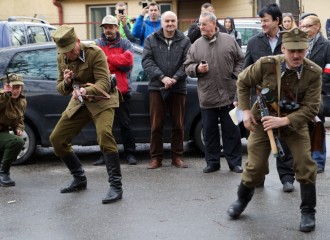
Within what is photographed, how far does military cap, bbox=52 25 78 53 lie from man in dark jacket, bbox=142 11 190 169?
5.68 ft

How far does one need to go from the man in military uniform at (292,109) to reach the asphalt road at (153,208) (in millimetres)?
463

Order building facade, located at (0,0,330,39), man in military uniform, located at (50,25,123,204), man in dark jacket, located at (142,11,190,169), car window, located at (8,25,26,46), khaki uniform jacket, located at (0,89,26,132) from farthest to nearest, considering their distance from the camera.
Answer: building facade, located at (0,0,330,39) < car window, located at (8,25,26,46) < man in dark jacket, located at (142,11,190,169) < khaki uniform jacket, located at (0,89,26,132) < man in military uniform, located at (50,25,123,204)

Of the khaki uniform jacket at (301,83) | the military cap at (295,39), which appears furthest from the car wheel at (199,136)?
the military cap at (295,39)

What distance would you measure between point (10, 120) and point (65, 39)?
5.23 feet

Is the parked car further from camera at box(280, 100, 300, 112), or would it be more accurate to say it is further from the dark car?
camera at box(280, 100, 300, 112)

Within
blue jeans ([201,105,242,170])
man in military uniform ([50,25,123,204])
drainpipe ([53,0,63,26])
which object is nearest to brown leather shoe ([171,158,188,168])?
blue jeans ([201,105,242,170])

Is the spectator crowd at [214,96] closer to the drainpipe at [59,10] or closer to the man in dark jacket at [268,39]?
the man in dark jacket at [268,39]

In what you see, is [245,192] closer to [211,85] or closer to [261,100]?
[261,100]

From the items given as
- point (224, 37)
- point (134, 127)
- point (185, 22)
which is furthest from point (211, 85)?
point (185, 22)

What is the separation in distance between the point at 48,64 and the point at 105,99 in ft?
7.18

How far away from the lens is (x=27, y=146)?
828 cm

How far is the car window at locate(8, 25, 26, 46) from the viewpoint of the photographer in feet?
33.8

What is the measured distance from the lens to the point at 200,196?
6.61 metres

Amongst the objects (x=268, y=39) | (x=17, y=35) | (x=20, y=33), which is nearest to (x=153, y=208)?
(x=268, y=39)
